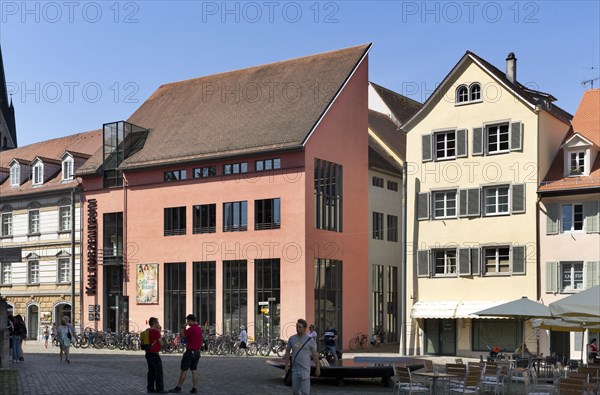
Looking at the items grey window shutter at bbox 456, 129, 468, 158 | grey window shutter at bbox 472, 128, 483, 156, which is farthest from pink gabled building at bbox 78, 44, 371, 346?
grey window shutter at bbox 472, 128, 483, 156

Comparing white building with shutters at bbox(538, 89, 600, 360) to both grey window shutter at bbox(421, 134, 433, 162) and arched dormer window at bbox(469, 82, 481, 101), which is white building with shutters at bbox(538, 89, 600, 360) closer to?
arched dormer window at bbox(469, 82, 481, 101)

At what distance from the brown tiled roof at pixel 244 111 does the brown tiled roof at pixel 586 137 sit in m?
12.1

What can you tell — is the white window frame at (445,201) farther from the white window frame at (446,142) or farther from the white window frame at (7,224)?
the white window frame at (7,224)

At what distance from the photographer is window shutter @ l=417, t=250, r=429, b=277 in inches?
1603

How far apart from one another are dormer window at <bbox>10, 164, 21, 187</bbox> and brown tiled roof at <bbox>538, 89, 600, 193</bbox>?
35.2 metres

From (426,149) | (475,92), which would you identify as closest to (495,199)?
(426,149)

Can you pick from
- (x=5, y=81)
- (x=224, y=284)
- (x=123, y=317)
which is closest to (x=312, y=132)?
(x=224, y=284)

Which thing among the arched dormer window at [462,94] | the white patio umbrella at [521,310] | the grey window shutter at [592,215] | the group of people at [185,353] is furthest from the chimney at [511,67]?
the group of people at [185,353]

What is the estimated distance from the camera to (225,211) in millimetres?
47062

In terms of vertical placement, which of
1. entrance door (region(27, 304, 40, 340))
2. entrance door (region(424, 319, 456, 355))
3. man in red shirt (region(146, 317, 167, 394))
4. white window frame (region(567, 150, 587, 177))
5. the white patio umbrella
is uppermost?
white window frame (region(567, 150, 587, 177))

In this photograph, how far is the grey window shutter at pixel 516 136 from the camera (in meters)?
38.4

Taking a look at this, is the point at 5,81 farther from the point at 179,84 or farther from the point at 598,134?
the point at 598,134

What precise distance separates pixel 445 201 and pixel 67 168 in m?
26.2

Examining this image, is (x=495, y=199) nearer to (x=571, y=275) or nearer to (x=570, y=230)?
(x=570, y=230)
